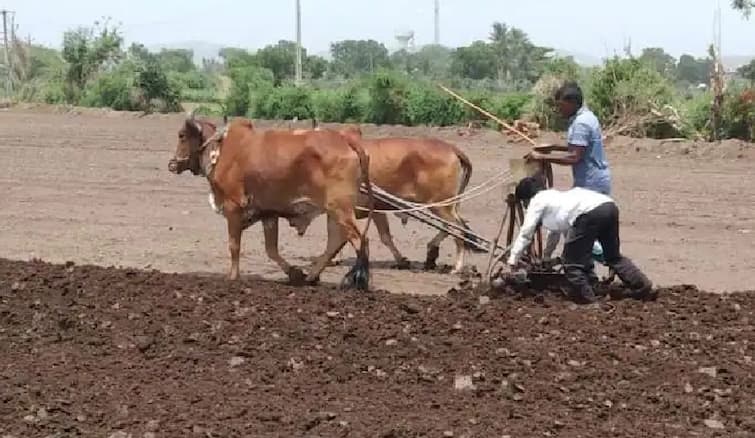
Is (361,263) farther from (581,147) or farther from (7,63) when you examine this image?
(7,63)

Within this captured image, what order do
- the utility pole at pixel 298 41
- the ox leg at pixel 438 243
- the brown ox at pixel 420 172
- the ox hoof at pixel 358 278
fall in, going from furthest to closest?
the utility pole at pixel 298 41 → the brown ox at pixel 420 172 → the ox leg at pixel 438 243 → the ox hoof at pixel 358 278

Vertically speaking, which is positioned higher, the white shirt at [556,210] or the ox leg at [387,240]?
the white shirt at [556,210]

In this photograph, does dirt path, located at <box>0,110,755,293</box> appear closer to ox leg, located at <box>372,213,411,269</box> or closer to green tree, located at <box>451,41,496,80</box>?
ox leg, located at <box>372,213,411,269</box>

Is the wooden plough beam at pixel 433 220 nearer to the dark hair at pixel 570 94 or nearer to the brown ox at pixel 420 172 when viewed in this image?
the brown ox at pixel 420 172

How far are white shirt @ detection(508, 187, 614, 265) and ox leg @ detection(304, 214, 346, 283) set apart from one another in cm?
200

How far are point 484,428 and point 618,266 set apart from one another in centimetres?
368

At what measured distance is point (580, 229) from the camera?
10.6 meters

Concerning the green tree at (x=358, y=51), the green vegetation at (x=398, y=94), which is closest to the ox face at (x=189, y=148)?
the green vegetation at (x=398, y=94)

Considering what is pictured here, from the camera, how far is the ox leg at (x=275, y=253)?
12328mm

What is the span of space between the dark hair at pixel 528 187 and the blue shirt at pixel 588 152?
1.11ft

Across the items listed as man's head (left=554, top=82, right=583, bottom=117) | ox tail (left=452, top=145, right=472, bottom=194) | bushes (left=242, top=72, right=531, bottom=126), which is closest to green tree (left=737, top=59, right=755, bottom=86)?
bushes (left=242, top=72, right=531, bottom=126)

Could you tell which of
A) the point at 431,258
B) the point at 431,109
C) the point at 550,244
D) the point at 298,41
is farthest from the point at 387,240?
the point at 298,41

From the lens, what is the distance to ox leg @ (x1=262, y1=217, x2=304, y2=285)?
12328 mm

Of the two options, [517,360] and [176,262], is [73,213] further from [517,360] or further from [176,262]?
[517,360]
